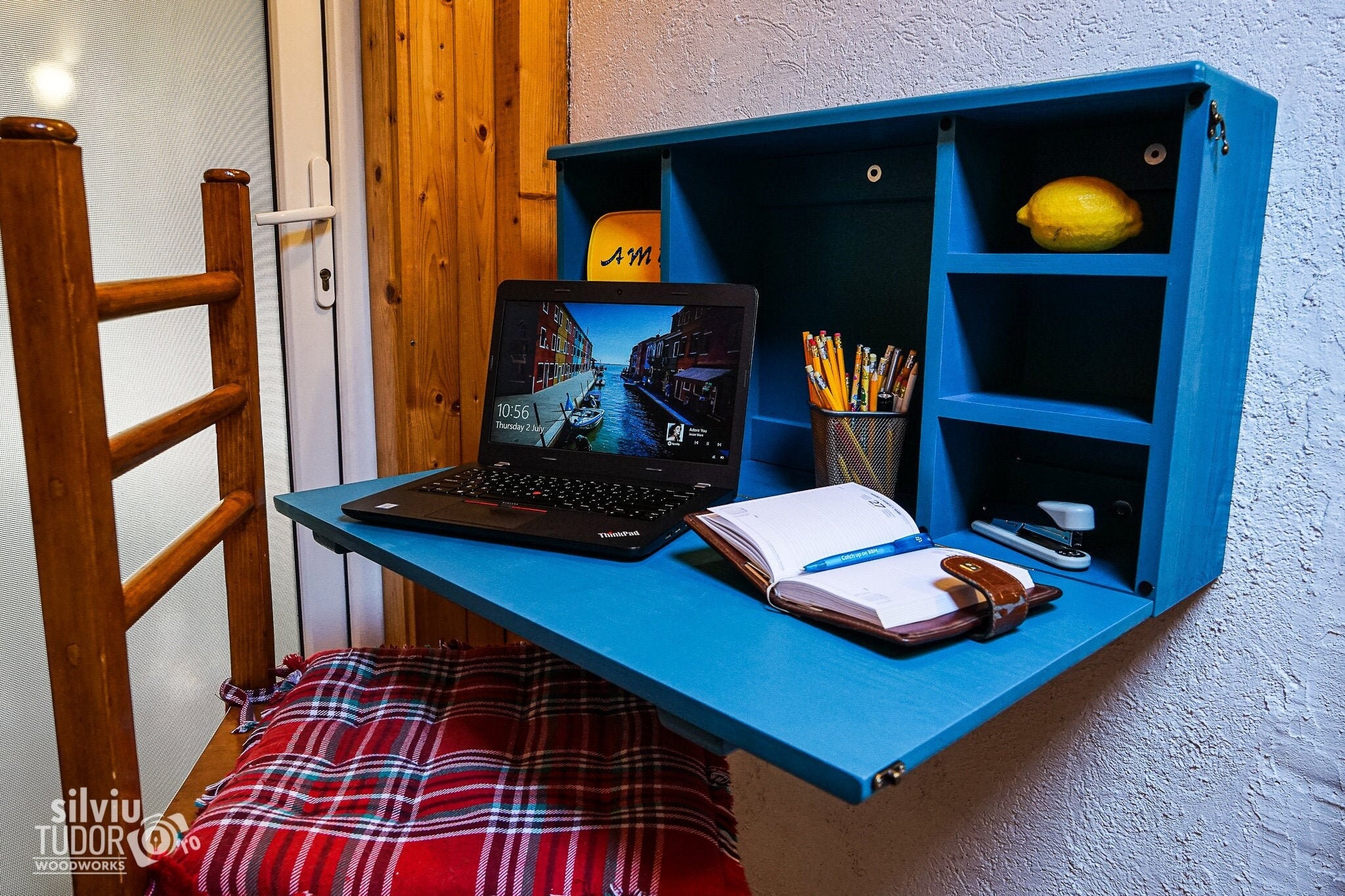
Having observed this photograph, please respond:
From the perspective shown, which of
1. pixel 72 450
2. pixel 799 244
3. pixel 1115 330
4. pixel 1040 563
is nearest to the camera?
pixel 72 450

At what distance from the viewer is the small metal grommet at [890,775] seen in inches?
19.4

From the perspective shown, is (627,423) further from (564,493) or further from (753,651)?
(753,651)

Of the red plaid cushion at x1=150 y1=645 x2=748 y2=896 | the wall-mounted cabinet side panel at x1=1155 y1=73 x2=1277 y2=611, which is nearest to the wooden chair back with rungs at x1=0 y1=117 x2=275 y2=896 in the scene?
the red plaid cushion at x1=150 y1=645 x2=748 y2=896

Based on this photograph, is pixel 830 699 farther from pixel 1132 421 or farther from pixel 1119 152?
pixel 1119 152

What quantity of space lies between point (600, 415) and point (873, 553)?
0.45m

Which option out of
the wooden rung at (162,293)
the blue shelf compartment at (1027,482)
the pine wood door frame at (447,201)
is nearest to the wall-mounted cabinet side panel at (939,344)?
the blue shelf compartment at (1027,482)

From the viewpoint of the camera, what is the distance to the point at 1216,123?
73 cm

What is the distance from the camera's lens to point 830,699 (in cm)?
58

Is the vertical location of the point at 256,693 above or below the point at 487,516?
below

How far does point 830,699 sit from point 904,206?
0.74 metres

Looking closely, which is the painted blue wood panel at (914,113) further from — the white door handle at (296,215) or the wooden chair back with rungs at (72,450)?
the wooden chair back with rungs at (72,450)

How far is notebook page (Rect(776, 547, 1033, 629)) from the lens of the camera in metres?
0.67

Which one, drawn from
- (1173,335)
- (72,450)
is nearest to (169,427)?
(72,450)

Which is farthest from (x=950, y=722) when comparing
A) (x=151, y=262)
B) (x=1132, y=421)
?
(x=151, y=262)
